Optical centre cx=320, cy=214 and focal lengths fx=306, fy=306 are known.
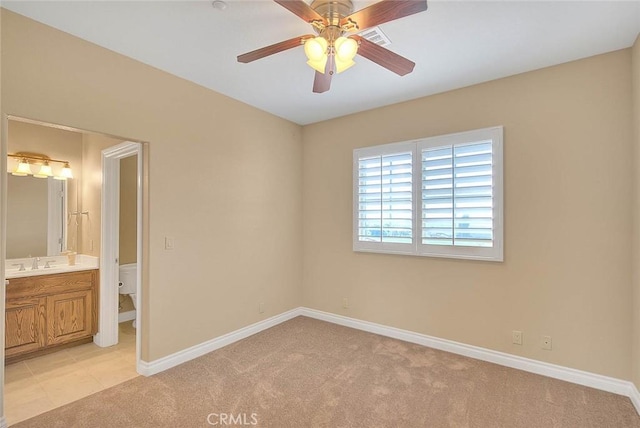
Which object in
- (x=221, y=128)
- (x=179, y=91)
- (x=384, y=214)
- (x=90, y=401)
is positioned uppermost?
(x=179, y=91)

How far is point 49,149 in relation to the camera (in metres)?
3.52

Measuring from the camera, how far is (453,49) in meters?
2.41

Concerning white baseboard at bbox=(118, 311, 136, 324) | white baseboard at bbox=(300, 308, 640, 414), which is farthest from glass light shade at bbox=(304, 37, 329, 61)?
white baseboard at bbox=(118, 311, 136, 324)

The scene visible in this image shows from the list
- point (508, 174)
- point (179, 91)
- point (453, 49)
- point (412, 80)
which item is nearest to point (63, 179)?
point (179, 91)

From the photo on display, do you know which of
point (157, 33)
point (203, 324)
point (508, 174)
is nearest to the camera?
point (157, 33)

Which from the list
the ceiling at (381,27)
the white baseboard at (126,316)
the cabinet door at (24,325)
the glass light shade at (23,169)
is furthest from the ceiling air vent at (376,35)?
the white baseboard at (126,316)

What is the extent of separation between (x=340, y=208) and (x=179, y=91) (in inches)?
87.7

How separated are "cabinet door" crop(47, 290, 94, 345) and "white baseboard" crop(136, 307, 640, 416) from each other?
116 cm

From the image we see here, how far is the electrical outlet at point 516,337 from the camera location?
279 cm

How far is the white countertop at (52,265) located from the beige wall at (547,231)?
342 centimetres

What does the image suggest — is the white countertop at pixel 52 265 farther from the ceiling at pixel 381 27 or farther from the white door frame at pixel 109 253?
the ceiling at pixel 381 27

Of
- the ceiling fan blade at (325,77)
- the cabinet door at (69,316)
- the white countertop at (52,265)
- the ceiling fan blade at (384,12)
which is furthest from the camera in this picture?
the cabinet door at (69,316)

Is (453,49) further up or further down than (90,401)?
further up

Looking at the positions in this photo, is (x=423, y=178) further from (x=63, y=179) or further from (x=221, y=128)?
(x=63, y=179)
